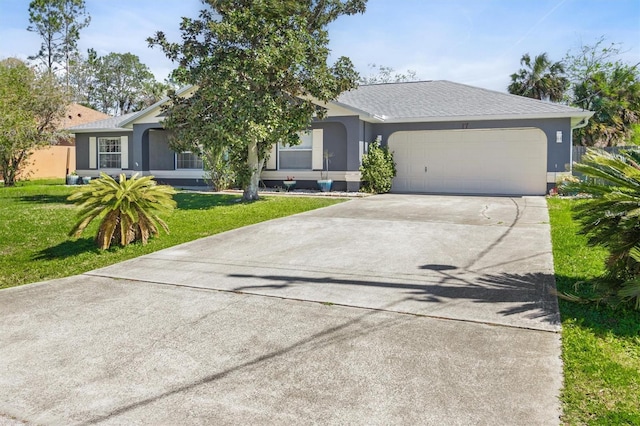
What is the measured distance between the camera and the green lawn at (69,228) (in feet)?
23.7

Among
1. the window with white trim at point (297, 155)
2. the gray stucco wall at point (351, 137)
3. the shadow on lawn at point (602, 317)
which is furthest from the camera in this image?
the window with white trim at point (297, 155)

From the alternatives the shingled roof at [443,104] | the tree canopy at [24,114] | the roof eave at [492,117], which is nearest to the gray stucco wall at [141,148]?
the tree canopy at [24,114]

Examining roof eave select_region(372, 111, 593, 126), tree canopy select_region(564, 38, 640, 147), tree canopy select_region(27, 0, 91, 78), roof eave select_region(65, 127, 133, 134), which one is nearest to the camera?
roof eave select_region(372, 111, 593, 126)

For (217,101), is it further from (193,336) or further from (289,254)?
(193,336)

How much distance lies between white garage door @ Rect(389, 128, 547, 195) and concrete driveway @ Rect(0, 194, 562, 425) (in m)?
10.7

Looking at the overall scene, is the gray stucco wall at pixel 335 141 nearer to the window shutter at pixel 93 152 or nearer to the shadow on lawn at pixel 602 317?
the window shutter at pixel 93 152

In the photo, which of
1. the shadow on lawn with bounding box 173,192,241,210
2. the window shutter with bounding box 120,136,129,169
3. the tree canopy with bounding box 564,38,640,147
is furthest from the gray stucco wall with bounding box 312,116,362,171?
the tree canopy with bounding box 564,38,640,147

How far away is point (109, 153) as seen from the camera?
23.3m

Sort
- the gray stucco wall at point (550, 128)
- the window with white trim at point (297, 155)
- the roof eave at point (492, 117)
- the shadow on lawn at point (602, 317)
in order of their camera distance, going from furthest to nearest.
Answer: the window with white trim at point (297, 155) < the gray stucco wall at point (550, 128) < the roof eave at point (492, 117) < the shadow on lawn at point (602, 317)

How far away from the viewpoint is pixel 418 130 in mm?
18281

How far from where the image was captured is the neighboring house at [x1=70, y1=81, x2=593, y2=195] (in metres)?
17.0

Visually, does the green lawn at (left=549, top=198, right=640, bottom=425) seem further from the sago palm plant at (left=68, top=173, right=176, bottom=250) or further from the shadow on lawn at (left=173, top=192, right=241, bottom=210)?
→ the shadow on lawn at (left=173, top=192, right=241, bottom=210)

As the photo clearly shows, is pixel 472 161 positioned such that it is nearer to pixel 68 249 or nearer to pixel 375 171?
pixel 375 171

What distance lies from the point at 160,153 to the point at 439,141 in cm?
1250
